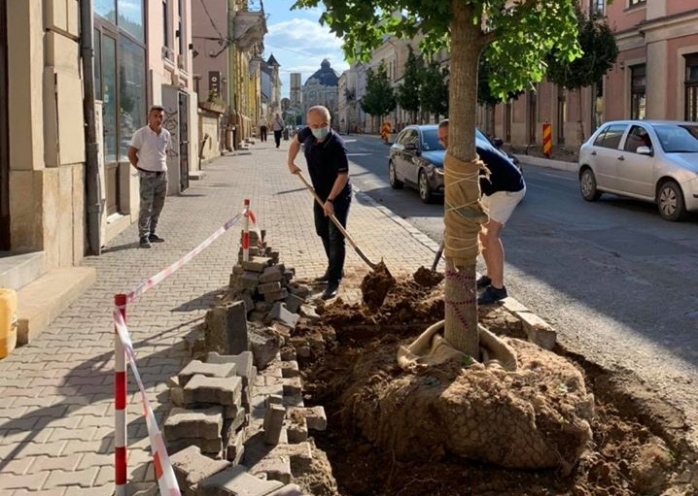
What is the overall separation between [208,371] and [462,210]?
174 centimetres

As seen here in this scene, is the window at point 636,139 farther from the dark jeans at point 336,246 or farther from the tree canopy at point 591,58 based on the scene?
the tree canopy at point 591,58

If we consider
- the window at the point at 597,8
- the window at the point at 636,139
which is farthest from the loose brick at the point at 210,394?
the window at the point at 597,8

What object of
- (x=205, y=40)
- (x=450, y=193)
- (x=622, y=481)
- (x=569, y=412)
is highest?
(x=205, y=40)

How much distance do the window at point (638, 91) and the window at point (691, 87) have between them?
2.74 metres

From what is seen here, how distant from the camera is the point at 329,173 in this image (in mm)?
8023

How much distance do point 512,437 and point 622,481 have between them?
606 millimetres

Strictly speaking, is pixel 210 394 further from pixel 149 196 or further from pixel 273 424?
pixel 149 196

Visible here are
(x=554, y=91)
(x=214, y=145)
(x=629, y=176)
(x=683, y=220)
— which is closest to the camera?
(x=683, y=220)

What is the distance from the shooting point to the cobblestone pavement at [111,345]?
3.91 meters

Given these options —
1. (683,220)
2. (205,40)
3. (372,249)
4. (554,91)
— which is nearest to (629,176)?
(683,220)

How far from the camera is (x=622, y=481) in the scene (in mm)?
4121

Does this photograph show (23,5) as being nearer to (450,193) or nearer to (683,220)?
(450,193)

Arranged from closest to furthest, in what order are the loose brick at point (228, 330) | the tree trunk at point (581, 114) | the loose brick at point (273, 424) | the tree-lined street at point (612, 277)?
the loose brick at point (273, 424) → the loose brick at point (228, 330) → the tree-lined street at point (612, 277) → the tree trunk at point (581, 114)

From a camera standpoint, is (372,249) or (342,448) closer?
(342,448)
